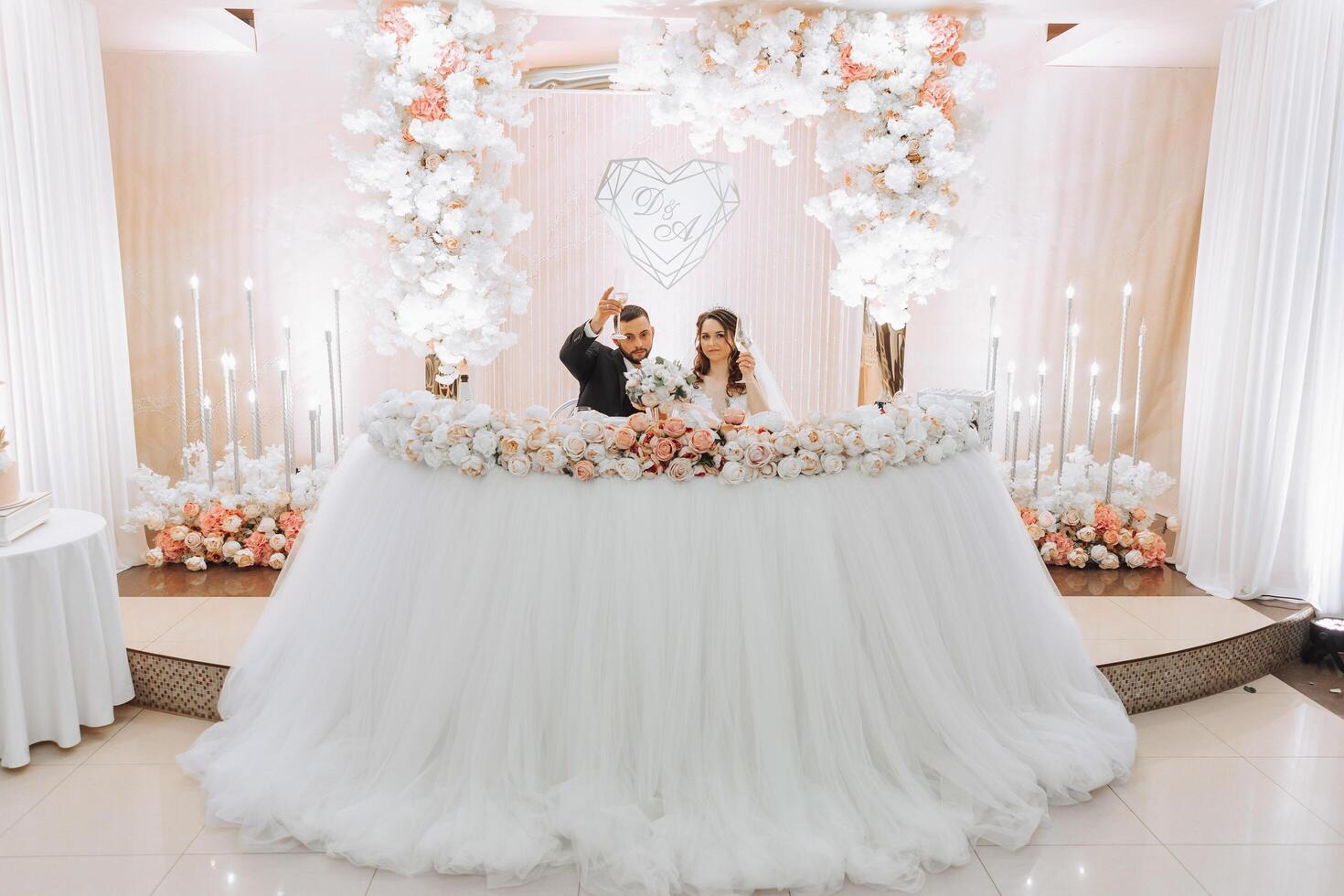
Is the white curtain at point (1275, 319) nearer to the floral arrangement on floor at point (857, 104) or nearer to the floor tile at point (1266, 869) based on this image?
the floral arrangement on floor at point (857, 104)

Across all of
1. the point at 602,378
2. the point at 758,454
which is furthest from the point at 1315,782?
the point at 602,378

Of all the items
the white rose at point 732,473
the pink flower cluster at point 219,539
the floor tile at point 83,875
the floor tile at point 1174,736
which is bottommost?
the floor tile at point 83,875

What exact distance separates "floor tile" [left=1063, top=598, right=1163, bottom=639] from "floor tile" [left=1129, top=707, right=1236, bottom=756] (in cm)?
34

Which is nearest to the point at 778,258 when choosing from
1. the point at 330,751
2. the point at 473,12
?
the point at 473,12

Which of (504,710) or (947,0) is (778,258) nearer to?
(947,0)

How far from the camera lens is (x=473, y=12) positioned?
501 centimetres

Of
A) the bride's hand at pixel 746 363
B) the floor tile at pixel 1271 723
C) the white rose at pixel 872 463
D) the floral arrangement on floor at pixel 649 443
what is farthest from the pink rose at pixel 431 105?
the floor tile at pixel 1271 723

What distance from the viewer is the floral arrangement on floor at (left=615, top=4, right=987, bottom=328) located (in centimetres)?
518

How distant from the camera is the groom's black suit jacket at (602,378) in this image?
14.5ft

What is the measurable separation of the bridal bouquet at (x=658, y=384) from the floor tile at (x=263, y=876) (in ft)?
4.91

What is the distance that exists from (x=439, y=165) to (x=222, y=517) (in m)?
2.04

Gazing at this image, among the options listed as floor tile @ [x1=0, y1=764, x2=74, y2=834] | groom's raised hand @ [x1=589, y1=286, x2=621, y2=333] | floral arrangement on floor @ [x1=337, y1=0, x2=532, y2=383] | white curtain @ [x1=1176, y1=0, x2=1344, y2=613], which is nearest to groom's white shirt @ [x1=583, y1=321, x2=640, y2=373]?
groom's raised hand @ [x1=589, y1=286, x2=621, y2=333]

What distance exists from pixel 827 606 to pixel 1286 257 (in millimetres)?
3050

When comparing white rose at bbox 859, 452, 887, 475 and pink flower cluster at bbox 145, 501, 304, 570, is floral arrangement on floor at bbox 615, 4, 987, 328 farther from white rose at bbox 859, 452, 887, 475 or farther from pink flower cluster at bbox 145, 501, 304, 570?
pink flower cluster at bbox 145, 501, 304, 570
